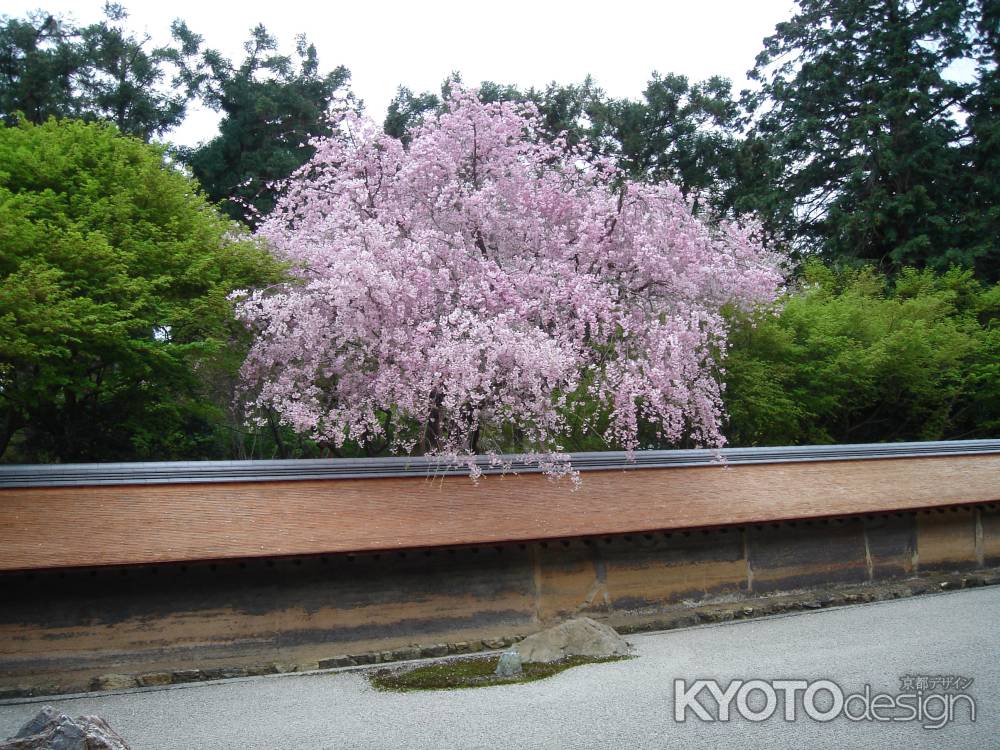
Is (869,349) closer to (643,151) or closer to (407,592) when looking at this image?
(407,592)

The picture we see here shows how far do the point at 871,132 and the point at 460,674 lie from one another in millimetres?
17547

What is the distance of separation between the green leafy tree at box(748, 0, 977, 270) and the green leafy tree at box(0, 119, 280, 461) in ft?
50.9

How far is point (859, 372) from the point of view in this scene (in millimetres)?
12859

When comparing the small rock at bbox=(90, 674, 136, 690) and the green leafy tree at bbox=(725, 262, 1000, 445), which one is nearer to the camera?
the small rock at bbox=(90, 674, 136, 690)

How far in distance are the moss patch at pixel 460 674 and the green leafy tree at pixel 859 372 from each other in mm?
5342

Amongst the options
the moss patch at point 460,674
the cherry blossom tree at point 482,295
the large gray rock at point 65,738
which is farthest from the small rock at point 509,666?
the large gray rock at point 65,738

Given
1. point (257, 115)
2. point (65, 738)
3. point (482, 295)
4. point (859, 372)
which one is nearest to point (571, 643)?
point (482, 295)

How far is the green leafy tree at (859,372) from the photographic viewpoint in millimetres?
12375

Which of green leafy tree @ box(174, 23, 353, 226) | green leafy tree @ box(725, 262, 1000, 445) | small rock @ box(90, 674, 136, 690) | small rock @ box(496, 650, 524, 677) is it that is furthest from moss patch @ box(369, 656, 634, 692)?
green leafy tree @ box(174, 23, 353, 226)

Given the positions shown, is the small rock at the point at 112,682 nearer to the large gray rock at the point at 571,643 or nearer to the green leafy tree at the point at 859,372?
the large gray rock at the point at 571,643

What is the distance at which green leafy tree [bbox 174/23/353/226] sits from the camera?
61.8 ft

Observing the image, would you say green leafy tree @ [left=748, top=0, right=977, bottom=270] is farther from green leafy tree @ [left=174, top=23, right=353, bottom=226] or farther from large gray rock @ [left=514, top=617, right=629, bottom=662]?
large gray rock @ [left=514, top=617, right=629, bottom=662]

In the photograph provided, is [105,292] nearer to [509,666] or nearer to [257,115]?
[509,666]

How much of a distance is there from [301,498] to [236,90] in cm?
1435
